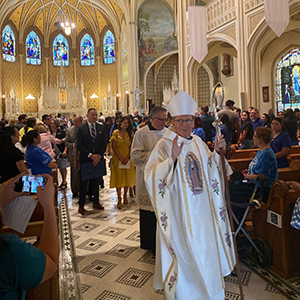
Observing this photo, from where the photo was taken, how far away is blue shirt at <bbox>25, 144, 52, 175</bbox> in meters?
4.57

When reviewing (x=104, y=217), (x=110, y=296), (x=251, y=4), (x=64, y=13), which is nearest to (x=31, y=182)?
(x=110, y=296)

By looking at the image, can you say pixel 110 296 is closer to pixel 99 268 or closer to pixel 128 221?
pixel 99 268

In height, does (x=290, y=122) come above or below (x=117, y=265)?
above

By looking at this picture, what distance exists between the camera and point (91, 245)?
4023 millimetres

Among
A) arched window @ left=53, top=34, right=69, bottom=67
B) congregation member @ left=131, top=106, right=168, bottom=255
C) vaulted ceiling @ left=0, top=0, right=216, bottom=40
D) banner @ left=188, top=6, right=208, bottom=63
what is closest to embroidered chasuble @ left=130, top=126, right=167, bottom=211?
congregation member @ left=131, top=106, right=168, bottom=255

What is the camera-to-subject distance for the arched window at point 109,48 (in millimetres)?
26781

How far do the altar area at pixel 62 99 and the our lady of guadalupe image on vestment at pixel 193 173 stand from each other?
81.3 ft

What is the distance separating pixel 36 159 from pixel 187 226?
2918 mm

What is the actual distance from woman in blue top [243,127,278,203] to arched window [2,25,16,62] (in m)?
25.8

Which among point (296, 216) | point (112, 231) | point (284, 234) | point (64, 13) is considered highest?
point (64, 13)

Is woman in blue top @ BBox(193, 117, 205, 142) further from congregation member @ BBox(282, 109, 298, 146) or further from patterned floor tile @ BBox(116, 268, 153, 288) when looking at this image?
patterned floor tile @ BBox(116, 268, 153, 288)

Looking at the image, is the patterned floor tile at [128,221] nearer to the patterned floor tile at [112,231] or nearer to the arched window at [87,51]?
the patterned floor tile at [112,231]

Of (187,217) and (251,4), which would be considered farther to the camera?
(251,4)

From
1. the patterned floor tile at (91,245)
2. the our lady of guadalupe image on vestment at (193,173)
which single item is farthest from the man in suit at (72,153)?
the our lady of guadalupe image on vestment at (193,173)
